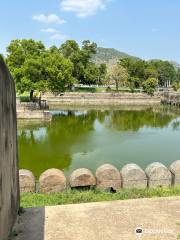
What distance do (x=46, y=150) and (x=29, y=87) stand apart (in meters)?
15.3

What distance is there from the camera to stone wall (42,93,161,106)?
157 feet

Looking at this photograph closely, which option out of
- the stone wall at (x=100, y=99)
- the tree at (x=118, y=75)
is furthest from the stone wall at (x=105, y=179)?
the tree at (x=118, y=75)

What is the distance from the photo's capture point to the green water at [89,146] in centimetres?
1307

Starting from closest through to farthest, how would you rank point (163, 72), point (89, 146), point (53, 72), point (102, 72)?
point (89, 146)
point (53, 72)
point (102, 72)
point (163, 72)

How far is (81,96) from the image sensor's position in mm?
50156

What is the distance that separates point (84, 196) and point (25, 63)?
2484 centimetres

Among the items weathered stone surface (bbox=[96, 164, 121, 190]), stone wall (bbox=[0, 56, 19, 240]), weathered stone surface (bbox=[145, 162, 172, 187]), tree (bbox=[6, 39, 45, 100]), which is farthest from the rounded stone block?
tree (bbox=[6, 39, 45, 100])

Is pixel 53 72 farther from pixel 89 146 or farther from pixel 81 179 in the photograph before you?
pixel 81 179

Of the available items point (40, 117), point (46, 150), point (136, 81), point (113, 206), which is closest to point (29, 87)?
point (40, 117)

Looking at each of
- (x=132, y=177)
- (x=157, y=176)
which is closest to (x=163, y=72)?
(x=157, y=176)

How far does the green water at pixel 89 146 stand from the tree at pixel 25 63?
6220 mm

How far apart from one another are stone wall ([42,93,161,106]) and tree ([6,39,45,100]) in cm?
1318

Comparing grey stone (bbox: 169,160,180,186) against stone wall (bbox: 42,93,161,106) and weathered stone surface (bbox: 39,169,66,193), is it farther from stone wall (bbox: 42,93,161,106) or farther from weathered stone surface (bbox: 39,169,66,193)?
stone wall (bbox: 42,93,161,106)

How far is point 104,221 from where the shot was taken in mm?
5422
